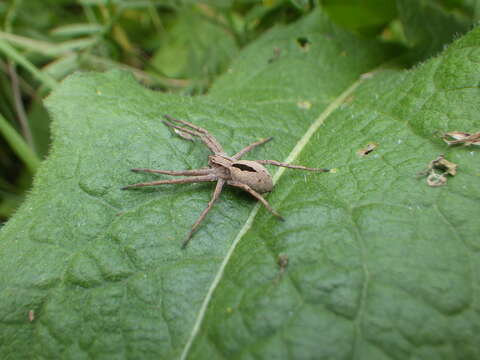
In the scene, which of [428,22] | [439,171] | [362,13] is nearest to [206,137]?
[439,171]

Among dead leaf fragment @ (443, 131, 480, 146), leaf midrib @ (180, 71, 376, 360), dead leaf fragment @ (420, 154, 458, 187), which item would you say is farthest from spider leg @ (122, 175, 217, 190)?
dead leaf fragment @ (443, 131, 480, 146)

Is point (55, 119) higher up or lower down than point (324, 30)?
higher up

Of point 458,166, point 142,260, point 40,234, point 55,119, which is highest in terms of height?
point 55,119

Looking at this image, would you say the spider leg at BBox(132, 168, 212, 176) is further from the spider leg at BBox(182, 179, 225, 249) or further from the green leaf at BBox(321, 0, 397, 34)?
the green leaf at BBox(321, 0, 397, 34)

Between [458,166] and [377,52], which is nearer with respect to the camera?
[458,166]

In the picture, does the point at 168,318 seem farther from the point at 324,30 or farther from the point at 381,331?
the point at 324,30

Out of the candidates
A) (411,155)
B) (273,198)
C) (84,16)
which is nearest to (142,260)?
(273,198)
